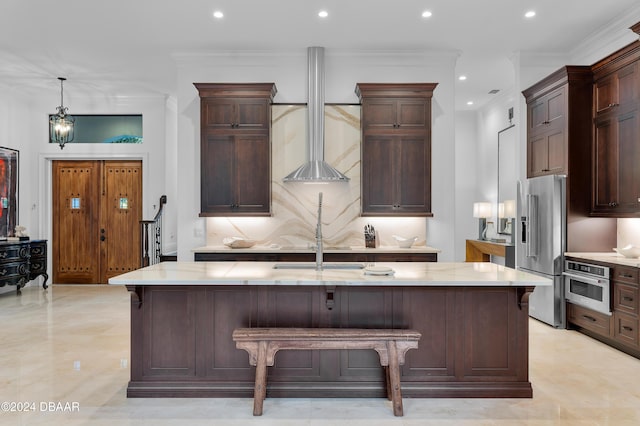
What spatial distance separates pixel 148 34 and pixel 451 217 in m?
4.39

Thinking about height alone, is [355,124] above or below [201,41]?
below

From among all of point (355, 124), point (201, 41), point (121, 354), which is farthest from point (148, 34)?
point (121, 354)

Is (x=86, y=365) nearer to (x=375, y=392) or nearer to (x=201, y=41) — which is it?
(x=375, y=392)

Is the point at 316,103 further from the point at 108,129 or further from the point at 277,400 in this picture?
the point at 108,129

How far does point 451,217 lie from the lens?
19.6 ft

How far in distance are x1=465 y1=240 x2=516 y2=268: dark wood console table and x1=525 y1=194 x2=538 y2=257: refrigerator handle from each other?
1631 millimetres

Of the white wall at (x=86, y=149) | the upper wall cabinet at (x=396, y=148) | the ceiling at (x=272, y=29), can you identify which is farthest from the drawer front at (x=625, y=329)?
the white wall at (x=86, y=149)

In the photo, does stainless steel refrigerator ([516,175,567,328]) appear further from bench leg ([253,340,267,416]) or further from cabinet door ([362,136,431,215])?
bench leg ([253,340,267,416])

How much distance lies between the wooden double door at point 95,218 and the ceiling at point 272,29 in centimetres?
209

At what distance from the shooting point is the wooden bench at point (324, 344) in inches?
116

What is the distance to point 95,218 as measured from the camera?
27.2 feet

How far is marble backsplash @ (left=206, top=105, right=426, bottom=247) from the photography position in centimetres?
595

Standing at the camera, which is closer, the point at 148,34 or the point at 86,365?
the point at 86,365

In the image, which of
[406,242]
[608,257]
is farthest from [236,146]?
[608,257]
